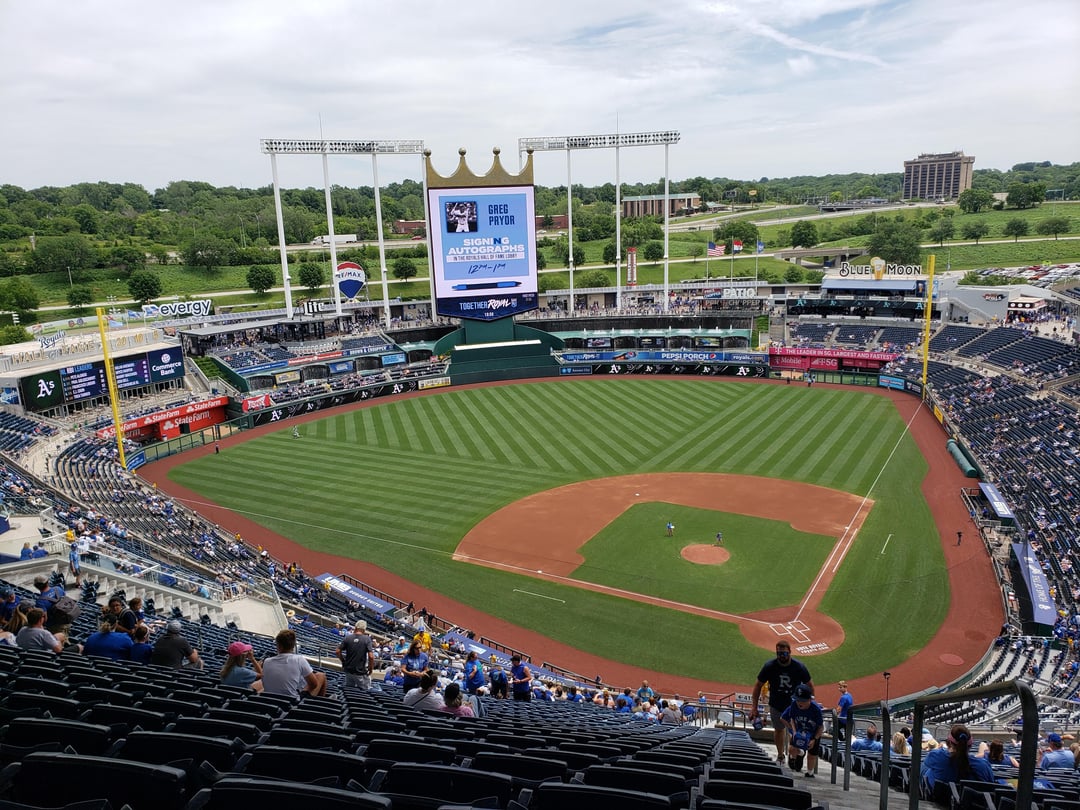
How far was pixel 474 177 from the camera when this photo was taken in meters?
59.2

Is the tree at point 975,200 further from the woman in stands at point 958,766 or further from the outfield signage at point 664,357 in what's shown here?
the woman in stands at point 958,766

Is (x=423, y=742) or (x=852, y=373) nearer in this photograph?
(x=423, y=742)

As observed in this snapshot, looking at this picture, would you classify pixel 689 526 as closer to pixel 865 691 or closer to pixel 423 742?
pixel 865 691

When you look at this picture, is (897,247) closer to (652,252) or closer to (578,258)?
(652,252)

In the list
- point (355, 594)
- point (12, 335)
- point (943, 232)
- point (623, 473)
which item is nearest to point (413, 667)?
point (355, 594)

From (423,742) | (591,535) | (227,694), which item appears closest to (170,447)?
(591,535)

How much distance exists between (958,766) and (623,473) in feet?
106

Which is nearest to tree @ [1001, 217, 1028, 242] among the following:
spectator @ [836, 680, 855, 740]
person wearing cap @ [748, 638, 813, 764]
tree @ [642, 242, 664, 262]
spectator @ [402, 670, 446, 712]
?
tree @ [642, 242, 664, 262]

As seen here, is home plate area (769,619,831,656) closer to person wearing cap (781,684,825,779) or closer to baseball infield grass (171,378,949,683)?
baseball infield grass (171,378,949,683)

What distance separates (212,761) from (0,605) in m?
8.30

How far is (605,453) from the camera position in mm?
41906

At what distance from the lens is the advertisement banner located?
59344 millimetres

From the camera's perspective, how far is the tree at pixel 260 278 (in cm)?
7925

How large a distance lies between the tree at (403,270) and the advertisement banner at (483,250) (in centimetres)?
2660
